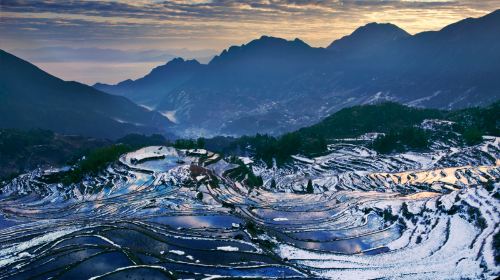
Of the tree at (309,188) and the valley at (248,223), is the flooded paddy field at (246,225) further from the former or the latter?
the tree at (309,188)

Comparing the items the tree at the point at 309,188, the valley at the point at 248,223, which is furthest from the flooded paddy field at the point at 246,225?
the tree at the point at 309,188

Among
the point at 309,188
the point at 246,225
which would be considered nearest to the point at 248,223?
the point at 246,225

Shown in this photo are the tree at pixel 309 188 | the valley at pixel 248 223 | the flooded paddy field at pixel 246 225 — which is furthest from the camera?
the tree at pixel 309 188

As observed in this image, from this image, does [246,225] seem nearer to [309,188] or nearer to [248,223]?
[248,223]

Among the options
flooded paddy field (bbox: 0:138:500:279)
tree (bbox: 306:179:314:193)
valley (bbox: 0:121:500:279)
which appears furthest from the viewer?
tree (bbox: 306:179:314:193)

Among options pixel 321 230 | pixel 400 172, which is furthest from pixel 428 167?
pixel 321 230

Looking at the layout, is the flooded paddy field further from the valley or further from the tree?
the tree

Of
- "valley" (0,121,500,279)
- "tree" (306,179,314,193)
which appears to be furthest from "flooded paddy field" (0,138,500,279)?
"tree" (306,179,314,193)

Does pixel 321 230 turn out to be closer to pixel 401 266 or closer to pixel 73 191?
pixel 401 266
